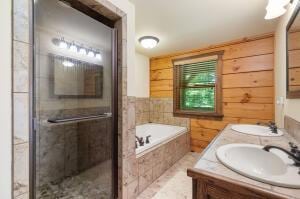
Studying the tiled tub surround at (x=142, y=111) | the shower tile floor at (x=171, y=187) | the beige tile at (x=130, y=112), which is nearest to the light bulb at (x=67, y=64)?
the beige tile at (x=130, y=112)

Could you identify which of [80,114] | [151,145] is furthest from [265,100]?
[80,114]

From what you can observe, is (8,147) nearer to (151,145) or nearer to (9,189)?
(9,189)

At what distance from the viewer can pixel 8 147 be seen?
82cm

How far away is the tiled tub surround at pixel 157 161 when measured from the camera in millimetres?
1865

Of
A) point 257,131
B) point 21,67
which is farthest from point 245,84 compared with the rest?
point 21,67

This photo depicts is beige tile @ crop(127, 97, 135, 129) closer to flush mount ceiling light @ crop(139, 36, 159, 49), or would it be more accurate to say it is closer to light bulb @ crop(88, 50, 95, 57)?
light bulb @ crop(88, 50, 95, 57)

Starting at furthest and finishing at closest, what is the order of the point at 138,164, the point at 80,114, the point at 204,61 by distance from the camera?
the point at 204,61
the point at 138,164
the point at 80,114

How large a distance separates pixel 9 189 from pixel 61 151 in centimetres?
103

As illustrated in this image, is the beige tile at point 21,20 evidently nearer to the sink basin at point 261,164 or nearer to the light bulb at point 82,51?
the light bulb at point 82,51

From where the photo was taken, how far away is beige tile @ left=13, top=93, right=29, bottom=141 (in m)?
0.85

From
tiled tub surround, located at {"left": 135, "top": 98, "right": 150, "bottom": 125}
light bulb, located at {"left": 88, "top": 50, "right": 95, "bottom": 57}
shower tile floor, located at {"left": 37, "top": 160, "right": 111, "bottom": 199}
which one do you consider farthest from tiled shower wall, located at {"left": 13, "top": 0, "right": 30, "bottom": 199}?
tiled tub surround, located at {"left": 135, "top": 98, "right": 150, "bottom": 125}

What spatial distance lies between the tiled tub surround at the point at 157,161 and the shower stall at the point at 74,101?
0.38 metres

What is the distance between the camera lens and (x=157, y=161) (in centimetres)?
224

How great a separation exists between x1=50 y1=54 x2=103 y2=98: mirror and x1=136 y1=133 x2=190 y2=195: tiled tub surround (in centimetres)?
91
